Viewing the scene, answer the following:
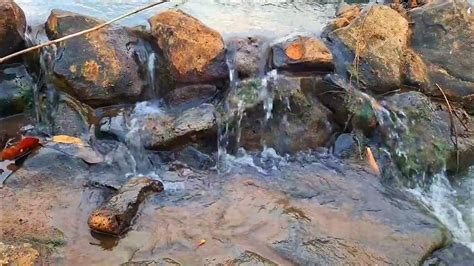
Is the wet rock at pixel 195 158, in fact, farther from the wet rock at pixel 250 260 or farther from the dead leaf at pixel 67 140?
the wet rock at pixel 250 260

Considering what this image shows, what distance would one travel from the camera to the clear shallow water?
231 inches

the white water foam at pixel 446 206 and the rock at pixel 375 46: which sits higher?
the rock at pixel 375 46

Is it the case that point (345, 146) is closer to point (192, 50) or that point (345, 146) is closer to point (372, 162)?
point (372, 162)

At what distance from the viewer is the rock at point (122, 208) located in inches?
135

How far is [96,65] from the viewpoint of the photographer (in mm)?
4793

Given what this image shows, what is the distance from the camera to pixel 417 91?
496 centimetres

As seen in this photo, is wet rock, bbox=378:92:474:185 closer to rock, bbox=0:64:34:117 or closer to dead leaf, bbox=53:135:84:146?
dead leaf, bbox=53:135:84:146

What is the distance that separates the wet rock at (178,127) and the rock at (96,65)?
0.43m

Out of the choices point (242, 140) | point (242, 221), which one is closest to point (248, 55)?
point (242, 140)

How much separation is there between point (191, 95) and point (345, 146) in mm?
1528

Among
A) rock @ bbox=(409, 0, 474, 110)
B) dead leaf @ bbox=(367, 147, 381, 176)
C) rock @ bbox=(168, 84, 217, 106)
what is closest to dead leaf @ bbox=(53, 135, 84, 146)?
rock @ bbox=(168, 84, 217, 106)

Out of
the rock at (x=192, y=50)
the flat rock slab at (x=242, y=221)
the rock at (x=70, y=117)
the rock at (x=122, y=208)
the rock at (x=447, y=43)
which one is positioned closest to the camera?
the flat rock slab at (x=242, y=221)

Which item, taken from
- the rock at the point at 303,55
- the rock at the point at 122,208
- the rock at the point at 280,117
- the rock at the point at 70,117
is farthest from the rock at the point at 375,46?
the rock at the point at 70,117

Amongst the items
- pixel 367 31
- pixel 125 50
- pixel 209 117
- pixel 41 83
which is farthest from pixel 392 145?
pixel 41 83
